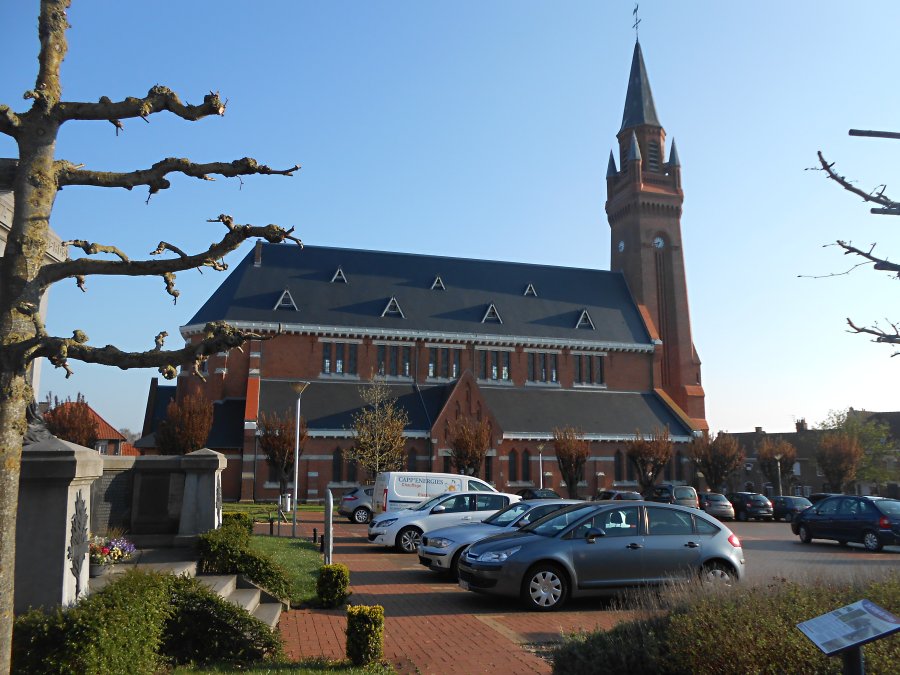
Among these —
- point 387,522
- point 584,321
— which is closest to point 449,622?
point 387,522

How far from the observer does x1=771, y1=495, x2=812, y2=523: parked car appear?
33.8 metres

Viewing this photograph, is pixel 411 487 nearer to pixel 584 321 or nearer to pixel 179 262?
pixel 179 262

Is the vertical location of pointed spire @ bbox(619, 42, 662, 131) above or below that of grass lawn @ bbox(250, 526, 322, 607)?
above

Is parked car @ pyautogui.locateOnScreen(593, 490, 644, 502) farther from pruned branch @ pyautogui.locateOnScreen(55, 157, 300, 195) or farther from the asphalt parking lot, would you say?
pruned branch @ pyautogui.locateOnScreen(55, 157, 300, 195)

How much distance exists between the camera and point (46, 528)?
5672mm

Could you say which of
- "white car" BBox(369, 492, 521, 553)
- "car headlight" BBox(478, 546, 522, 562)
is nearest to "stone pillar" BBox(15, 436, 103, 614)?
"car headlight" BBox(478, 546, 522, 562)

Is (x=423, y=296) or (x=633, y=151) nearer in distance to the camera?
(x=423, y=296)

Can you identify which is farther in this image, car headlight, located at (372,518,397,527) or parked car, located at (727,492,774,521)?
parked car, located at (727,492,774,521)

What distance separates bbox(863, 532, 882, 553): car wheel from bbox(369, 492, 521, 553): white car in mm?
10527

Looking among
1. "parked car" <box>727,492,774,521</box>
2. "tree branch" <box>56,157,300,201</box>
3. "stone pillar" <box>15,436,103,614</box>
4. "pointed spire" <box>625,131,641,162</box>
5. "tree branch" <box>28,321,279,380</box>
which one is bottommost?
"parked car" <box>727,492,774,521</box>

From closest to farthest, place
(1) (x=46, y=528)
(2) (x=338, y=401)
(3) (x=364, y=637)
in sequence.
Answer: (1) (x=46, y=528)
(3) (x=364, y=637)
(2) (x=338, y=401)

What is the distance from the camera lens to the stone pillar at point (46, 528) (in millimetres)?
5570

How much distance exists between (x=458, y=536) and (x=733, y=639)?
27.0ft

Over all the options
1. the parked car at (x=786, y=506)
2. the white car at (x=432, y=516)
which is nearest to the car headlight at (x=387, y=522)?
the white car at (x=432, y=516)
